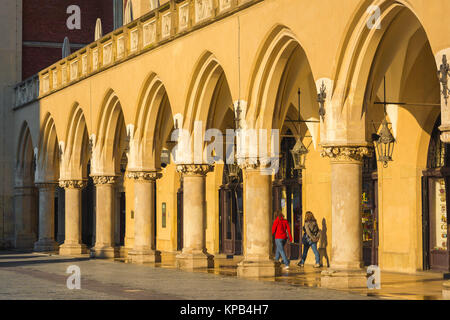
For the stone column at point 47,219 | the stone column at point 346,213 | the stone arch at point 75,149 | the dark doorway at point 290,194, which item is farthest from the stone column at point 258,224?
the stone column at point 47,219

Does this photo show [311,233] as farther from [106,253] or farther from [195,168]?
[106,253]

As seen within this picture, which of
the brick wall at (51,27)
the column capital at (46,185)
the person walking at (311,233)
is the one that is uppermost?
the brick wall at (51,27)

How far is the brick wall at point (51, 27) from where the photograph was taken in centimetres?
4541

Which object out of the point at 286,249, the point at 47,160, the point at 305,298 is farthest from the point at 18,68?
the point at 305,298

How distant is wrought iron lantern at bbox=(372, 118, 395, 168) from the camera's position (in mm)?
22922

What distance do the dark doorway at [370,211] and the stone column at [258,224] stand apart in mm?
3529

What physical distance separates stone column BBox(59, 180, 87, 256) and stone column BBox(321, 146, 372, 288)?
18049mm

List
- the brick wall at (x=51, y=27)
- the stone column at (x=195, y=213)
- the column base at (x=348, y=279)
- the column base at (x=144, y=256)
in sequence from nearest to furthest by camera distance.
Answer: the column base at (x=348, y=279)
the stone column at (x=195, y=213)
the column base at (x=144, y=256)
the brick wall at (x=51, y=27)

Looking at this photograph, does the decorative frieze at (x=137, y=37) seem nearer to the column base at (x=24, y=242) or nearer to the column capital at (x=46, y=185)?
the column capital at (x=46, y=185)

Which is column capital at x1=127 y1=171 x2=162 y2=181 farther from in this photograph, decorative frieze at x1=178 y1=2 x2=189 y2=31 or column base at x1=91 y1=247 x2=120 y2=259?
decorative frieze at x1=178 y1=2 x2=189 y2=31

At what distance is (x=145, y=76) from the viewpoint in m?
28.8

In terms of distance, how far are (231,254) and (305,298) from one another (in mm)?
16153

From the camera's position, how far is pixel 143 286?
20078mm

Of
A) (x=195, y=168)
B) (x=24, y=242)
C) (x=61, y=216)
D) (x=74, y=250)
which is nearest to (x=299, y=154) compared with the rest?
(x=195, y=168)
